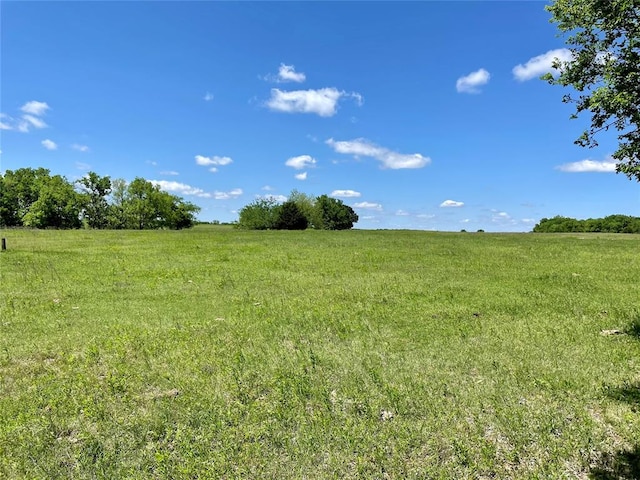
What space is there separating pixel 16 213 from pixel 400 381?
303 feet

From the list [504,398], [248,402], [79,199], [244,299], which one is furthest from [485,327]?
[79,199]

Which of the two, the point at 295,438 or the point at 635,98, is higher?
the point at 635,98

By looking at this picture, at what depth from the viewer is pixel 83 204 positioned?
81.9 metres

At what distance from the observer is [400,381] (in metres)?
5.81

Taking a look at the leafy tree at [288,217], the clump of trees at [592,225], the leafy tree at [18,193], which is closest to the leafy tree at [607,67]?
the clump of trees at [592,225]

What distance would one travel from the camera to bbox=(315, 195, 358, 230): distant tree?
10119 cm

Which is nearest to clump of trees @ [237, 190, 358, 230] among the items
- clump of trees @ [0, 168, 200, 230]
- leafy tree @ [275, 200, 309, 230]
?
leafy tree @ [275, 200, 309, 230]

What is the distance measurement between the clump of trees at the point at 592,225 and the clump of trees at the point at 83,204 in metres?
77.1

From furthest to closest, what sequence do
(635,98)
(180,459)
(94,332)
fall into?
(94,332) → (635,98) → (180,459)

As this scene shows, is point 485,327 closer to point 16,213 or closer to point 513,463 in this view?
point 513,463

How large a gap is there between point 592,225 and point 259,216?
194 ft

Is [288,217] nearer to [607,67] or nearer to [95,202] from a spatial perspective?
[95,202]


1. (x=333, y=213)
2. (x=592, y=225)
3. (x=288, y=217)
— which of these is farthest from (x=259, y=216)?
(x=592, y=225)

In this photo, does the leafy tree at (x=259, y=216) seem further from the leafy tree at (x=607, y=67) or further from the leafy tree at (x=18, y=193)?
the leafy tree at (x=607, y=67)
